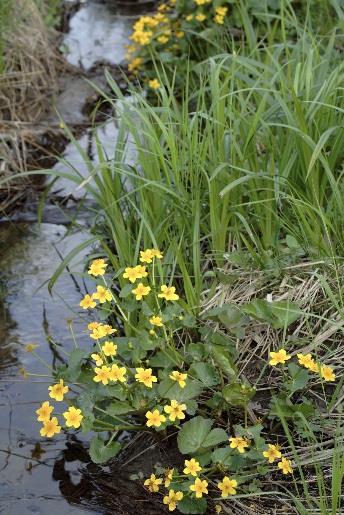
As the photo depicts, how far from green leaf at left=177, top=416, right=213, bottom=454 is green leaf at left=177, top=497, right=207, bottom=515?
0.14 metres

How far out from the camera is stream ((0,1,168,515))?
Answer: 2.48 meters

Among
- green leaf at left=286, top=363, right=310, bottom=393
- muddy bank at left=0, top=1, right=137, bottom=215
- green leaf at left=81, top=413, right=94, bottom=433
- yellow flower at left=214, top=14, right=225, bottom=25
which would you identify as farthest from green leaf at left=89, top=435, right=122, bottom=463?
yellow flower at left=214, top=14, right=225, bottom=25

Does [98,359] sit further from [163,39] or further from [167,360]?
[163,39]

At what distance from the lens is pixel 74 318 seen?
333 cm

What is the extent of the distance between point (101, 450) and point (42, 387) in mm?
600

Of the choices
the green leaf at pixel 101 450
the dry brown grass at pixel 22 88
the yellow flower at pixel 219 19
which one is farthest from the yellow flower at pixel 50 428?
the yellow flower at pixel 219 19

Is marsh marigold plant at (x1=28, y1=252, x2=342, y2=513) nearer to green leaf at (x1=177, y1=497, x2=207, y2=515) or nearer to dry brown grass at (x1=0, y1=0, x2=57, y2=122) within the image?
green leaf at (x1=177, y1=497, x2=207, y2=515)

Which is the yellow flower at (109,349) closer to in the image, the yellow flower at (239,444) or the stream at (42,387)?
the stream at (42,387)

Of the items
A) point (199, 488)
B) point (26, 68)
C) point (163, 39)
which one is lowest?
point (199, 488)

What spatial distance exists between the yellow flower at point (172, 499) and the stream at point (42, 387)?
0.12m

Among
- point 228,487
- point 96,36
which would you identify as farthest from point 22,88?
point 228,487

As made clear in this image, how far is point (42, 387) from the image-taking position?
2.96 metres

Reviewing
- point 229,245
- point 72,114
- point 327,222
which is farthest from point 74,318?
point 72,114

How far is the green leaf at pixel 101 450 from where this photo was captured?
242 cm
